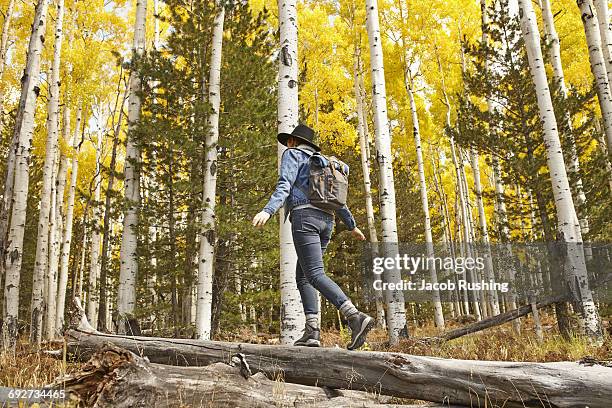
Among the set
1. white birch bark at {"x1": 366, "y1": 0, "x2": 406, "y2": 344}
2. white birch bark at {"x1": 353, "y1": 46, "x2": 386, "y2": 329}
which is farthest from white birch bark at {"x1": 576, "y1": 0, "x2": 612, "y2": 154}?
white birch bark at {"x1": 353, "y1": 46, "x2": 386, "y2": 329}

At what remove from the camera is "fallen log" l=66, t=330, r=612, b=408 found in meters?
2.91

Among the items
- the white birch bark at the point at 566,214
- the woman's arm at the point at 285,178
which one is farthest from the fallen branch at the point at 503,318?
the woman's arm at the point at 285,178

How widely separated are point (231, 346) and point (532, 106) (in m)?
9.14

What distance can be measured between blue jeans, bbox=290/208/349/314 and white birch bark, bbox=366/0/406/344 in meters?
4.49

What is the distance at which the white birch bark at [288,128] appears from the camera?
529cm

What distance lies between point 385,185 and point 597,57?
4.37 metres

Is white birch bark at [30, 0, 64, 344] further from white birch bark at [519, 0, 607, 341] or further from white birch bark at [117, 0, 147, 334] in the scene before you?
white birch bark at [519, 0, 607, 341]

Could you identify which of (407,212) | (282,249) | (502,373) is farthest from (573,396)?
(407,212)

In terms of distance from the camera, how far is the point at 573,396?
287 centimetres

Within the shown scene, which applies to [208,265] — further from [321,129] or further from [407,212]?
[407,212]

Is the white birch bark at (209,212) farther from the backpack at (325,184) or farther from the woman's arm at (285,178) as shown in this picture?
the backpack at (325,184)

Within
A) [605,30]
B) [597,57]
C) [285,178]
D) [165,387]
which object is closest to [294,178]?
[285,178]

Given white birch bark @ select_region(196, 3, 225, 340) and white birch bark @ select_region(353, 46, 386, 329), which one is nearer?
white birch bark @ select_region(196, 3, 225, 340)

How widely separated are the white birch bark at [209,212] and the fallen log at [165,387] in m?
4.30
